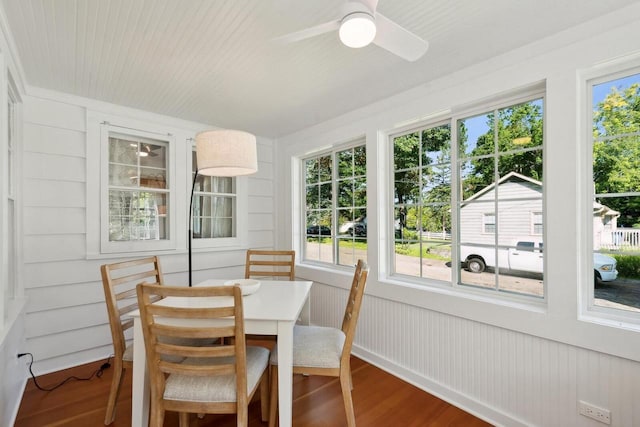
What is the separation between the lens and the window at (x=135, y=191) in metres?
2.88

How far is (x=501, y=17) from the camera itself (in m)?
1.65

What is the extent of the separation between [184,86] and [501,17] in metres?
2.30

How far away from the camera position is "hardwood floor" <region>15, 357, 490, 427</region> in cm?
Answer: 195

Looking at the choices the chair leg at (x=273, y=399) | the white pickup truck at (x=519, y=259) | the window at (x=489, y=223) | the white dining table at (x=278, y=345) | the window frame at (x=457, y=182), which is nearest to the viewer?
the white dining table at (x=278, y=345)

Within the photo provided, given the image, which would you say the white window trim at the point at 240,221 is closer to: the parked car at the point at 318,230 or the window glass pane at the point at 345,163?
the parked car at the point at 318,230

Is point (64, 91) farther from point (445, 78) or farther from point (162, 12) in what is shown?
point (445, 78)

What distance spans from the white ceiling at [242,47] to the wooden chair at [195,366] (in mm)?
1460

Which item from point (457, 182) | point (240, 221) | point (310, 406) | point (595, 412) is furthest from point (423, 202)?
point (240, 221)

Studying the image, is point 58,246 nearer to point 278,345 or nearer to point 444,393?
point 278,345

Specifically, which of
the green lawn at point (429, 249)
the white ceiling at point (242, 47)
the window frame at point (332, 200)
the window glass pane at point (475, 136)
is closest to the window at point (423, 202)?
the green lawn at point (429, 249)

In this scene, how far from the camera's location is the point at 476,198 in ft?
7.34

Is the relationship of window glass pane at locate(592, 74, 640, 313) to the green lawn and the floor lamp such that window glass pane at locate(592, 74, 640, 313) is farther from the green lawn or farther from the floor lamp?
the floor lamp

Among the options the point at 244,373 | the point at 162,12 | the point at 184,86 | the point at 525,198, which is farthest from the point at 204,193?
the point at 525,198

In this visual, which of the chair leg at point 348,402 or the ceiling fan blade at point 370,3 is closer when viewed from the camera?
the ceiling fan blade at point 370,3
